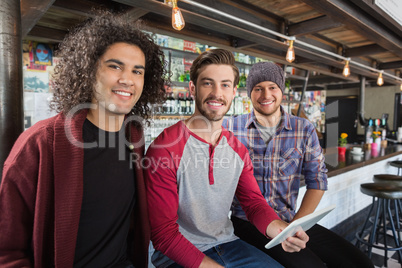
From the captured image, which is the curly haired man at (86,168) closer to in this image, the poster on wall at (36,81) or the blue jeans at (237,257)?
the blue jeans at (237,257)

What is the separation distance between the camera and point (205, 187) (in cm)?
137

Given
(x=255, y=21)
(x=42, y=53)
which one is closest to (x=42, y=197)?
(x=255, y=21)

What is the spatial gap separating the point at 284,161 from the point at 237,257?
79 centimetres

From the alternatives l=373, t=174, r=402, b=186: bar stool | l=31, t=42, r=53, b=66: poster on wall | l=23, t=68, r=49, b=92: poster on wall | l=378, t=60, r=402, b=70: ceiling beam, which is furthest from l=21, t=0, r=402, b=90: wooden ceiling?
l=378, t=60, r=402, b=70: ceiling beam

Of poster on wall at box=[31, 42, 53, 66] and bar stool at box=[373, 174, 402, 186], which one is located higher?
poster on wall at box=[31, 42, 53, 66]

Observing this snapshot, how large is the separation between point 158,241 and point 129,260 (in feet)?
0.61

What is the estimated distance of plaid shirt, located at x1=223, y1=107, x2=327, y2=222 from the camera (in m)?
1.82

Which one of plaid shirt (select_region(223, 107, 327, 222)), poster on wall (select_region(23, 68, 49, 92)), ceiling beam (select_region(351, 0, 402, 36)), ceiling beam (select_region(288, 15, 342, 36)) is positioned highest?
ceiling beam (select_region(288, 15, 342, 36))

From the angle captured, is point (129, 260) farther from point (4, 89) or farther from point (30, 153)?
point (4, 89)

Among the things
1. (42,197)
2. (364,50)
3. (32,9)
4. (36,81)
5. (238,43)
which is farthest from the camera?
(364,50)

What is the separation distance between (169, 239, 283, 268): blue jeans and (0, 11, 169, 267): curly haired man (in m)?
0.36

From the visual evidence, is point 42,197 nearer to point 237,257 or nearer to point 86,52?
point 86,52

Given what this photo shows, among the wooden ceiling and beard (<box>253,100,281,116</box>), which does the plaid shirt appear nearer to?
beard (<box>253,100,281,116</box>)

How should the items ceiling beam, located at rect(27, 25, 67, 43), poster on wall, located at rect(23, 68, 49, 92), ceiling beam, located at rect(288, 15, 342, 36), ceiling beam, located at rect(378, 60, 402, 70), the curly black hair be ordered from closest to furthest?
1. the curly black hair
2. ceiling beam, located at rect(288, 15, 342, 36)
3. ceiling beam, located at rect(27, 25, 67, 43)
4. poster on wall, located at rect(23, 68, 49, 92)
5. ceiling beam, located at rect(378, 60, 402, 70)
